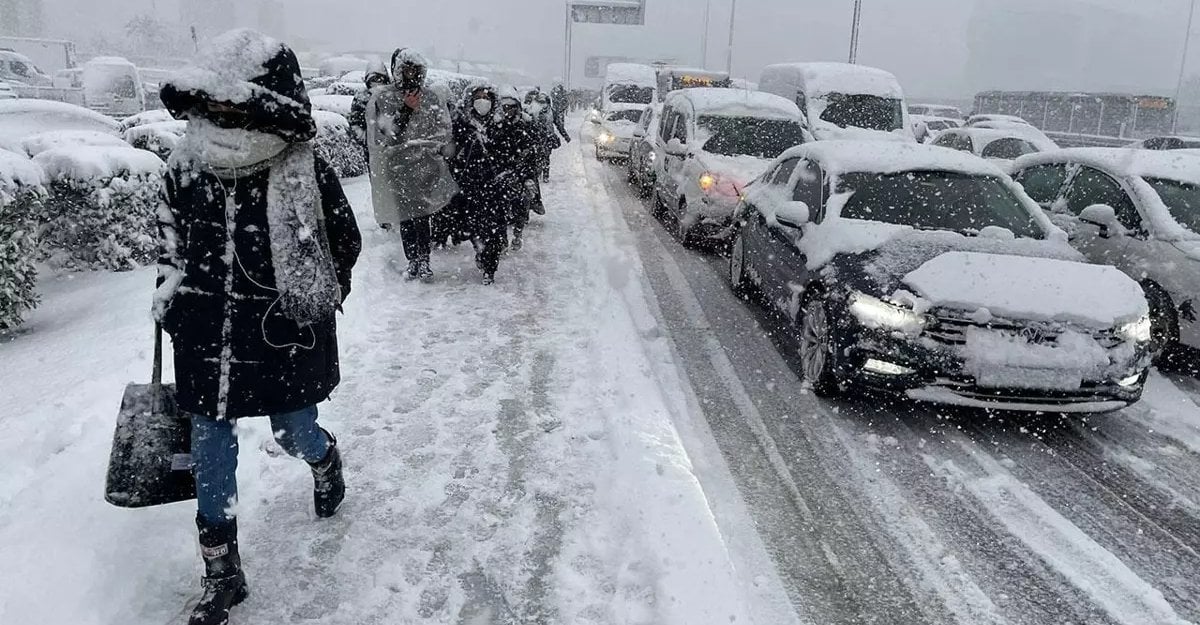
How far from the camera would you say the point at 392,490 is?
12.4 feet

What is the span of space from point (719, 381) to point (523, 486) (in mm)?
2114

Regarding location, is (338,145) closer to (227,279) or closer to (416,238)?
(416,238)

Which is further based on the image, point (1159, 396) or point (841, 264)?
point (1159, 396)

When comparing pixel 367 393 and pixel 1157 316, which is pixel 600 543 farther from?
pixel 1157 316

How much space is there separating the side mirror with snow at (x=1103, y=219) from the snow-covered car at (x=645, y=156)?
737 centimetres

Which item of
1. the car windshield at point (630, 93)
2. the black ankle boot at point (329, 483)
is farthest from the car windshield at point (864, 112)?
the black ankle boot at point (329, 483)

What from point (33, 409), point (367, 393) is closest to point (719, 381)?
point (367, 393)

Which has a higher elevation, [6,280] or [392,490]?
[6,280]

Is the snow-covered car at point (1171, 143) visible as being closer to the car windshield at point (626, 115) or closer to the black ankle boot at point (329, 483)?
the car windshield at point (626, 115)

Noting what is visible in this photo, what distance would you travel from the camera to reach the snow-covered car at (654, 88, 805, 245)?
9750 millimetres

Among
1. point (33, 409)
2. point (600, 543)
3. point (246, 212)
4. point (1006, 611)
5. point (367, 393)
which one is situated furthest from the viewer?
point (367, 393)

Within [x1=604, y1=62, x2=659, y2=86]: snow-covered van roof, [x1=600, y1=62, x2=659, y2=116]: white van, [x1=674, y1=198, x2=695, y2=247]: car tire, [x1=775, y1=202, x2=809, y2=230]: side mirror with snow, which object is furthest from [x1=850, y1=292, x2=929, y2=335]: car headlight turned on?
[x1=604, y1=62, x2=659, y2=86]: snow-covered van roof

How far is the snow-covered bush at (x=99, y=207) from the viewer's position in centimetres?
691

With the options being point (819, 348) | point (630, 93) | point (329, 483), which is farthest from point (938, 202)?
point (630, 93)
